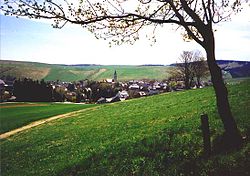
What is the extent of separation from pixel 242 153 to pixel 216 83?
3.00m

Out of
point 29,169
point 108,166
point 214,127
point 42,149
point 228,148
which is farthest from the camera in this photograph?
point 42,149

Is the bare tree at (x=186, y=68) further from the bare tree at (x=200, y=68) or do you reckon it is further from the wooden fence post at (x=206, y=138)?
the wooden fence post at (x=206, y=138)

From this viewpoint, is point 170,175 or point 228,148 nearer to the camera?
point 170,175

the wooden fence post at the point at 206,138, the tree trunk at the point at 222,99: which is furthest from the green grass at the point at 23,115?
the tree trunk at the point at 222,99

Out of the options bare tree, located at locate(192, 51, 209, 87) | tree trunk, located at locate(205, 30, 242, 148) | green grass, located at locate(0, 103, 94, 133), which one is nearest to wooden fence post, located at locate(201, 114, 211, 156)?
tree trunk, located at locate(205, 30, 242, 148)

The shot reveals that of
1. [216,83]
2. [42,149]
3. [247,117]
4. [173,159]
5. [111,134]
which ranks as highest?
[216,83]

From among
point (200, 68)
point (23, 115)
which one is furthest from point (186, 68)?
point (23, 115)

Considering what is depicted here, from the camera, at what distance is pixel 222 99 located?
11898 mm

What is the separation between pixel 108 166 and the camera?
12648 mm

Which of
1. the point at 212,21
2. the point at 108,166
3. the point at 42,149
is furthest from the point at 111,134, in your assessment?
the point at 212,21

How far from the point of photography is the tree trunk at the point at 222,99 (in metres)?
11.7

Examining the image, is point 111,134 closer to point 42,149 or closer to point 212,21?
point 42,149

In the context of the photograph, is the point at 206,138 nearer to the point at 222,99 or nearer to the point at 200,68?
the point at 222,99

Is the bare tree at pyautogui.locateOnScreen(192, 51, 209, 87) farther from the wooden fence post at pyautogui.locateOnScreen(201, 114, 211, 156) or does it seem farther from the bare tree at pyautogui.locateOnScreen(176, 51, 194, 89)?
the wooden fence post at pyautogui.locateOnScreen(201, 114, 211, 156)
